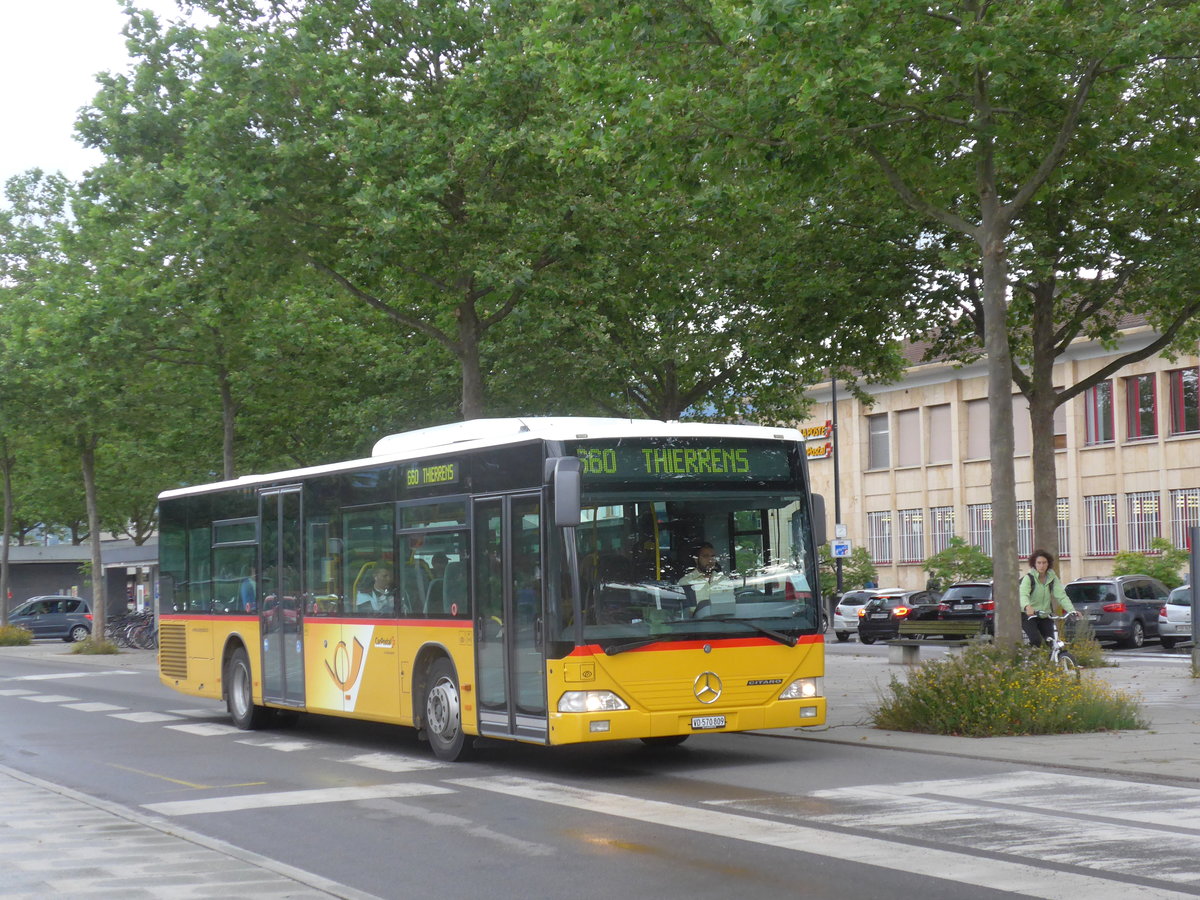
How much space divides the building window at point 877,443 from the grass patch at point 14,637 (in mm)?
32596

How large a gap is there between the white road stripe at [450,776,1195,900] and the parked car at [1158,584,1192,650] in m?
28.1

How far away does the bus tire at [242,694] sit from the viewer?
18750 millimetres

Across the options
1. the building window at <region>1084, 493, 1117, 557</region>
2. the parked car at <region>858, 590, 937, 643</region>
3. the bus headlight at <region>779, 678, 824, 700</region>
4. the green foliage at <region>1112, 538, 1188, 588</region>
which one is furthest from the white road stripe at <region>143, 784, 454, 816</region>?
the building window at <region>1084, 493, 1117, 557</region>

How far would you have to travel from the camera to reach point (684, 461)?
13.1 m

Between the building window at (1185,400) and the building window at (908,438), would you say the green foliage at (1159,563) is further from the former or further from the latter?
the building window at (908,438)

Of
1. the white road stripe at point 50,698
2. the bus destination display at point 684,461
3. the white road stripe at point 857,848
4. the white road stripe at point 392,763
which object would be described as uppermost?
the bus destination display at point 684,461

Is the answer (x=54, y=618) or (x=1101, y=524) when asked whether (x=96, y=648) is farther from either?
(x=1101, y=524)

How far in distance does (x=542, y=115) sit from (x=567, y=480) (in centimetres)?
1161

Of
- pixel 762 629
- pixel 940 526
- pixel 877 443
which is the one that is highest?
pixel 877 443

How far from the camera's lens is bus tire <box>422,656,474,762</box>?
14062mm

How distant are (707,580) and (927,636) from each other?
100ft

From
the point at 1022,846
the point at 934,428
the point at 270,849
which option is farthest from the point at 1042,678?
the point at 934,428

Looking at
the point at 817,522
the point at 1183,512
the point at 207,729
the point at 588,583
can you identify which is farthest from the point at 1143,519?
the point at 588,583

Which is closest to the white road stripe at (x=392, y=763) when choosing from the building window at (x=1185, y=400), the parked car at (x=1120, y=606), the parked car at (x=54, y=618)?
the parked car at (x=1120, y=606)
